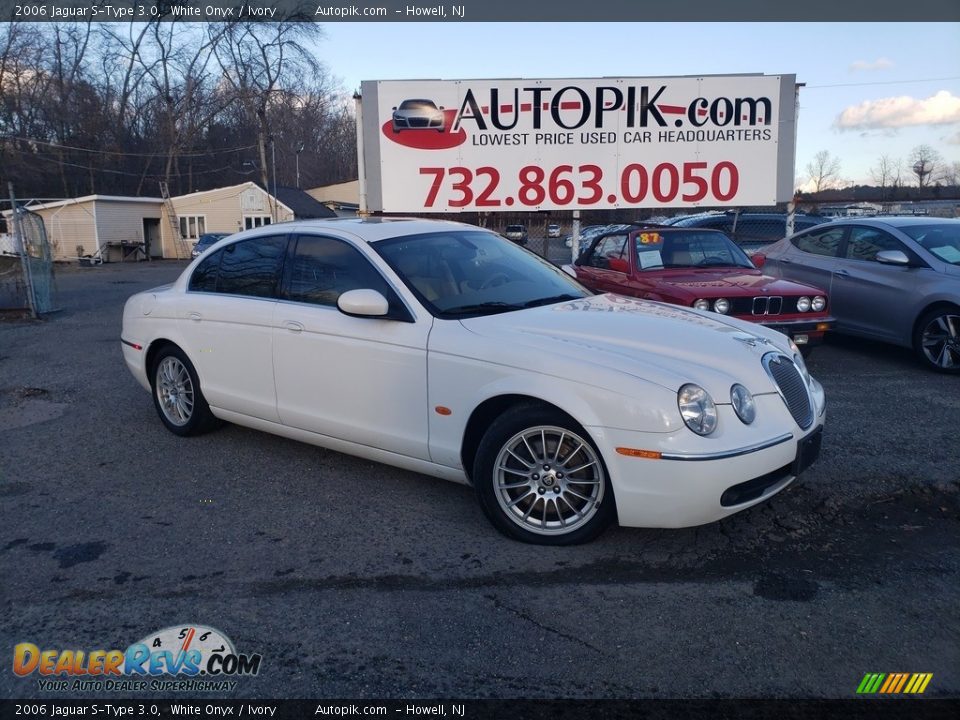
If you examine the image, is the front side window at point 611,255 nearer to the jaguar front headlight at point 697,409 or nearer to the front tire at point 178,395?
the front tire at point 178,395

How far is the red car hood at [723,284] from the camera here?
7.17 meters

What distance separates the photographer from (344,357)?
450 centimetres

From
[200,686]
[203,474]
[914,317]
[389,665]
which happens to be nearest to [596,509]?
[389,665]

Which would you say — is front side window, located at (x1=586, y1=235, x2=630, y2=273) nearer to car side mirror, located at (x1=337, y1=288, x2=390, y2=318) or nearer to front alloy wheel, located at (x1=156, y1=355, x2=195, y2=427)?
car side mirror, located at (x1=337, y1=288, x2=390, y2=318)

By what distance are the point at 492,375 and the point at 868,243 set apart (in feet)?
21.3

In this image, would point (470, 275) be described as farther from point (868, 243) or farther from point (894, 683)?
point (868, 243)

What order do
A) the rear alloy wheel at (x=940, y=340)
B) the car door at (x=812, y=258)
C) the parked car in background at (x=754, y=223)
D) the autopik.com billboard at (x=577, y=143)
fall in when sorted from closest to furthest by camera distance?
the rear alloy wheel at (x=940, y=340) < the car door at (x=812, y=258) < the autopik.com billboard at (x=577, y=143) < the parked car in background at (x=754, y=223)

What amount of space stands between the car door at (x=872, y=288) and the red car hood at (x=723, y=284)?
3.82 feet

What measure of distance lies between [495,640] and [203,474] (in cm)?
278

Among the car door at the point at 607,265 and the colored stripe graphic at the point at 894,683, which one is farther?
the car door at the point at 607,265

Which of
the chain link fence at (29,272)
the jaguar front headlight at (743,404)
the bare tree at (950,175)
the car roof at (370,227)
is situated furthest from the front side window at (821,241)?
the bare tree at (950,175)

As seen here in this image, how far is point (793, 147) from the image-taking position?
11.6 metres

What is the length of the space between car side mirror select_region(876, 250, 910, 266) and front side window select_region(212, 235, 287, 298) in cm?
615

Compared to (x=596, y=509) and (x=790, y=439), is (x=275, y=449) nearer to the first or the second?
(x=596, y=509)
